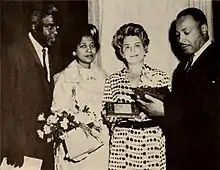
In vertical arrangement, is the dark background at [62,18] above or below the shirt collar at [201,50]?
above

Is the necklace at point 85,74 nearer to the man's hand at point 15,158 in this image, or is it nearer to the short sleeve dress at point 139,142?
the short sleeve dress at point 139,142

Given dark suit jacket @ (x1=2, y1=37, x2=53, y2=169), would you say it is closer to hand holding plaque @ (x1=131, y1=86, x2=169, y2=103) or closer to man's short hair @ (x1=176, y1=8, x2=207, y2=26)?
hand holding plaque @ (x1=131, y1=86, x2=169, y2=103)

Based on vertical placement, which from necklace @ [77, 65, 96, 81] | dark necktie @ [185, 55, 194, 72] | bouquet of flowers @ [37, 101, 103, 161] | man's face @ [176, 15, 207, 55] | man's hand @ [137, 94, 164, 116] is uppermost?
man's face @ [176, 15, 207, 55]

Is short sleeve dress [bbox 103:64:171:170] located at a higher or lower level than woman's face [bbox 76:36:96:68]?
lower

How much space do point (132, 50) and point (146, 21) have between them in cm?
8

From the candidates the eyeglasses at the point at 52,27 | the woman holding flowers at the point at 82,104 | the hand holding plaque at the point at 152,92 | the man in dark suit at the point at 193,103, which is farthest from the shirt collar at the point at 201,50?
the eyeglasses at the point at 52,27

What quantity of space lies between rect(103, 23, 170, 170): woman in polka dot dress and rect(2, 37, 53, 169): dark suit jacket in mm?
163

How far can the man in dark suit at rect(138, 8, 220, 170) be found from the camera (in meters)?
1.05

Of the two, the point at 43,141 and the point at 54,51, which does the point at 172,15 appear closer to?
the point at 54,51

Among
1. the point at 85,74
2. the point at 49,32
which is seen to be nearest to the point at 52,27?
the point at 49,32

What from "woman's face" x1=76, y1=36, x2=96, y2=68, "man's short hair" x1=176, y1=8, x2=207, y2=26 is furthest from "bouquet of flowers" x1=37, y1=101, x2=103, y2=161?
"man's short hair" x1=176, y1=8, x2=207, y2=26

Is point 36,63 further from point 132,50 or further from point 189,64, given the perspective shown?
point 189,64

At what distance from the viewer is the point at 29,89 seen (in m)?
1.09

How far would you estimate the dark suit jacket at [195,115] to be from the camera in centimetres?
105
